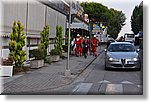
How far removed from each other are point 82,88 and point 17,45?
4.85m

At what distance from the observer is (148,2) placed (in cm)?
966

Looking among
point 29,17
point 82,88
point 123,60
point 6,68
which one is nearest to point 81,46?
point 29,17

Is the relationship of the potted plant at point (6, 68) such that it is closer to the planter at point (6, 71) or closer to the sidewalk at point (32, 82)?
the planter at point (6, 71)

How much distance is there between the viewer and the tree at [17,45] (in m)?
15.2

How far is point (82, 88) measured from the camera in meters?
11.6

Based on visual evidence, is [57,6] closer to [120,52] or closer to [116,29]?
[120,52]

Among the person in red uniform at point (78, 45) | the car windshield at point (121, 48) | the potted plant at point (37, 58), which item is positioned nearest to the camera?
the potted plant at point (37, 58)

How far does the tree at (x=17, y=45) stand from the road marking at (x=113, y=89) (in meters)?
4.81

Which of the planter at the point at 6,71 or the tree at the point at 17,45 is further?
the tree at the point at 17,45

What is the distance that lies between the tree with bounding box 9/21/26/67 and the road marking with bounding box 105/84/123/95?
4809mm

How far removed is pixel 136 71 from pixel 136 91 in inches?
260

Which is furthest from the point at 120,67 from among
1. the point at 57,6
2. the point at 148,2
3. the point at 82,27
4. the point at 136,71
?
the point at 82,27

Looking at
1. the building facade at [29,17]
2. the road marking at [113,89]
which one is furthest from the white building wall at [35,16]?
the road marking at [113,89]

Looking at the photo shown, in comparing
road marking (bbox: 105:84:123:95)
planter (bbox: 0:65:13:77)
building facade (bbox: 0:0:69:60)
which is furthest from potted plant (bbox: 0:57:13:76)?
road marking (bbox: 105:84:123:95)
